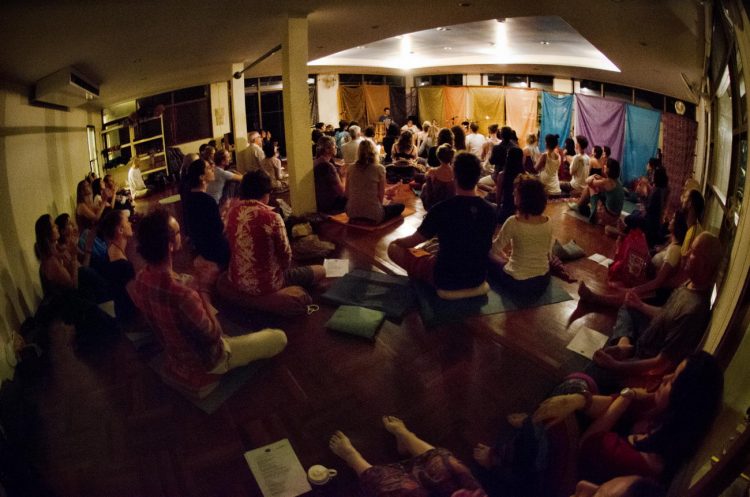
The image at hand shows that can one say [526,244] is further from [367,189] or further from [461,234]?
[367,189]

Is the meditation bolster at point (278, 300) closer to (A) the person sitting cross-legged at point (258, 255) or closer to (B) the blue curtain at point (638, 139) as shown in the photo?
(A) the person sitting cross-legged at point (258, 255)

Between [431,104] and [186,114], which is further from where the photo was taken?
[431,104]

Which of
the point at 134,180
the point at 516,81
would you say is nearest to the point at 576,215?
the point at 134,180

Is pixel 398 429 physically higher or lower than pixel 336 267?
lower

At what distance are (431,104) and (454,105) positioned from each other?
1.08 metres

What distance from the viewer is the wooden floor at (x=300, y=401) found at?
231cm

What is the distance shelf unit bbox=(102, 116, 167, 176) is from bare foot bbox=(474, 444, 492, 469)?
5.55m

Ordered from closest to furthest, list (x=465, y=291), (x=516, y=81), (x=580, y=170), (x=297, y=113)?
(x=465, y=291)
(x=297, y=113)
(x=580, y=170)
(x=516, y=81)

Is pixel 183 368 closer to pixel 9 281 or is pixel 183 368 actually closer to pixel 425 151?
pixel 9 281

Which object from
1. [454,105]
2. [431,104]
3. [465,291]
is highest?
[431,104]

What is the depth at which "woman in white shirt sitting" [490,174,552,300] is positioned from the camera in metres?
3.48

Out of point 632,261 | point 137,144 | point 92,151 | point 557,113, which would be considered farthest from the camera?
point 557,113

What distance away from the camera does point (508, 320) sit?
3518 mm

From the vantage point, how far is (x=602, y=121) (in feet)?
32.4
